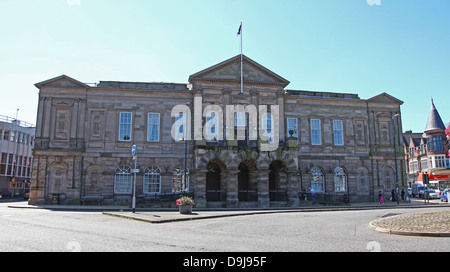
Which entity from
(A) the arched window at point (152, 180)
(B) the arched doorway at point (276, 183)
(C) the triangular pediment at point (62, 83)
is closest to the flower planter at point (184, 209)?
(B) the arched doorway at point (276, 183)

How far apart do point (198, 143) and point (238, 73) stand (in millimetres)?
9449

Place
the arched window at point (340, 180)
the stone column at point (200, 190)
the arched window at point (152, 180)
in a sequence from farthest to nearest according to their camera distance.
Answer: the arched window at point (340, 180), the arched window at point (152, 180), the stone column at point (200, 190)

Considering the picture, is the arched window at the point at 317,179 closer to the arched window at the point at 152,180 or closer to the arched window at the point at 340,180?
the arched window at the point at 340,180

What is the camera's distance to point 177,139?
1410 inches

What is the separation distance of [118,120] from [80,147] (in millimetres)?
4385

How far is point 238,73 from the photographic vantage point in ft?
121

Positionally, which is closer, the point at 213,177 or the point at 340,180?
the point at 213,177

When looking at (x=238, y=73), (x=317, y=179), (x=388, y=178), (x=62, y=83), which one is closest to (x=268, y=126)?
(x=238, y=73)

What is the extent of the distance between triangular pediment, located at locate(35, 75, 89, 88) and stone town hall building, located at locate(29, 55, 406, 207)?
0.30 ft

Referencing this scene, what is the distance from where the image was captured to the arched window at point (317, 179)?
38062 mm

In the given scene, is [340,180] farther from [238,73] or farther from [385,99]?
[238,73]

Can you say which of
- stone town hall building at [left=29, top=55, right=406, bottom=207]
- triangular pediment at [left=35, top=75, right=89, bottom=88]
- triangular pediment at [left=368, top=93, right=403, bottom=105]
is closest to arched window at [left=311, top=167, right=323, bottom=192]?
stone town hall building at [left=29, top=55, right=406, bottom=207]

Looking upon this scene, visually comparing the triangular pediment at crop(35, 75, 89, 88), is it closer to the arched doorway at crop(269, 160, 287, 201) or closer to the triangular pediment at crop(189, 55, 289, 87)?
the triangular pediment at crop(189, 55, 289, 87)

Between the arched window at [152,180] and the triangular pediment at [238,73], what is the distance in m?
9.64
